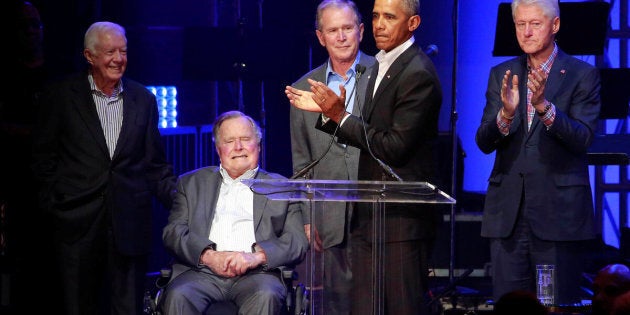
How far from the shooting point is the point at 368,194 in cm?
368

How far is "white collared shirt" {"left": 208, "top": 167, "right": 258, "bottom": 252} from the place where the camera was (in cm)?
501

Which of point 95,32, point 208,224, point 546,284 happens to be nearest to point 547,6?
point 546,284

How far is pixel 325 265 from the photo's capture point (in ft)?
12.6

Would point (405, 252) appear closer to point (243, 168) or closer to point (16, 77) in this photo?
point (243, 168)

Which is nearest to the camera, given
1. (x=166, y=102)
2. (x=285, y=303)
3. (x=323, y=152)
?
(x=285, y=303)

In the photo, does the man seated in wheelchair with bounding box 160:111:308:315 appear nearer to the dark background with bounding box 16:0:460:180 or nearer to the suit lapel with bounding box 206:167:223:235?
the suit lapel with bounding box 206:167:223:235

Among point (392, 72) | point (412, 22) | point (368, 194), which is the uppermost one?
point (412, 22)

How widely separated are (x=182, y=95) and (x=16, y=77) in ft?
6.28

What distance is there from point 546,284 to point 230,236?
159 centimetres

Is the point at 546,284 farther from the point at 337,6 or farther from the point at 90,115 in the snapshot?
the point at 90,115

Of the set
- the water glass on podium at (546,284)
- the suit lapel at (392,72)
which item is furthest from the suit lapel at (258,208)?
the water glass on podium at (546,284)

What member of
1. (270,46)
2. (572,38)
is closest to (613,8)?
(572,38)

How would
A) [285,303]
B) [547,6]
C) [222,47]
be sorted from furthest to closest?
[222,47] → [285,303] → [547,6]

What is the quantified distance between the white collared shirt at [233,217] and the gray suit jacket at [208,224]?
35 mm
